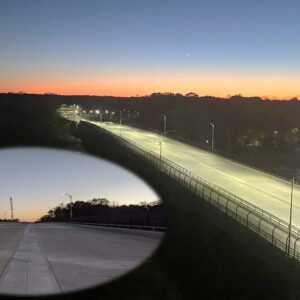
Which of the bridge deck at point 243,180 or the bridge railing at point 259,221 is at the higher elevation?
the bridge railing at point 259,221

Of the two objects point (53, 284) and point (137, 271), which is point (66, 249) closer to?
point (137, 271)

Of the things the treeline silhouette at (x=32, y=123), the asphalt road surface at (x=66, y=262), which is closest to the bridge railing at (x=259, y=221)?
the asphalt road surface at (x=66, y=262)

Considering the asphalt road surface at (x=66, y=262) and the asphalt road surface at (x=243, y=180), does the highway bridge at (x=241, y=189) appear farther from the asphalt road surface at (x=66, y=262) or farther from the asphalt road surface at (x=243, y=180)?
the asphalt road surface at (x=66, y=262)

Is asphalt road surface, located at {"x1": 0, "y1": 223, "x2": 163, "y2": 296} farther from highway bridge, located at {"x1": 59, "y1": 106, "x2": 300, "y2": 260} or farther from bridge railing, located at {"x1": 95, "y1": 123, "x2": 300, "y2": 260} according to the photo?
highway bridge, located at {"x1": 59, "y1": 106, "x2": 300, "y2": 260}

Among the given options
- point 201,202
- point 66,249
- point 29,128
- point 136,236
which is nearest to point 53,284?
point 66,249

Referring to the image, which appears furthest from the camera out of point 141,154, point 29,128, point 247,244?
point 29,128

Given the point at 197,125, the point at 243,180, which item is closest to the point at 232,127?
the point at 197,125
